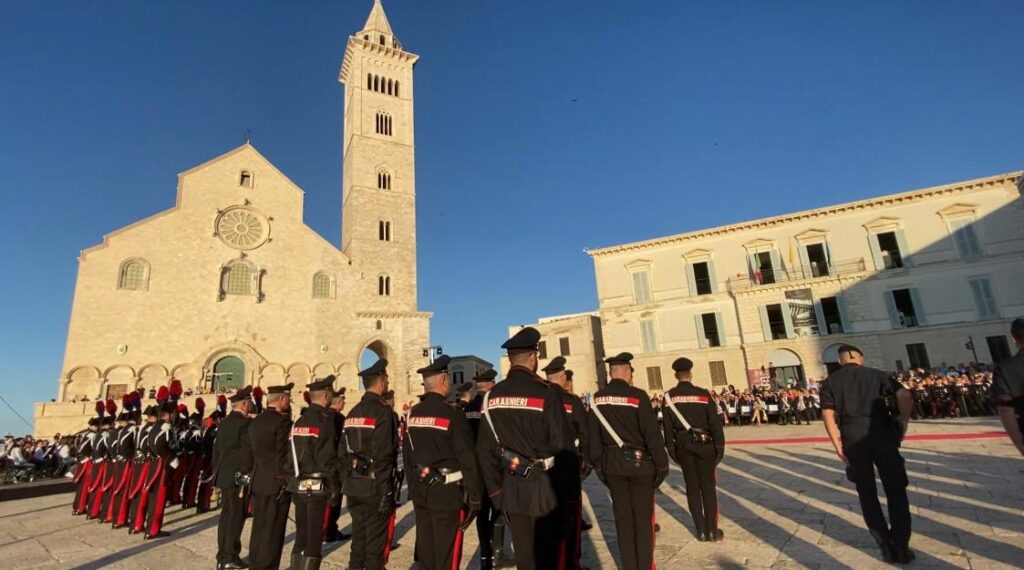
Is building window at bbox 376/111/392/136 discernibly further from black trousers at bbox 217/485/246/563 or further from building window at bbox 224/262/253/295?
black trousers at bbox 217/485/246/563

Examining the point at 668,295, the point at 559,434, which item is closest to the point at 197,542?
the point at 559,434

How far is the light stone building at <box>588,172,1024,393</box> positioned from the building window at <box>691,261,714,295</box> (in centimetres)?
6

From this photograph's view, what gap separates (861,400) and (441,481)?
12.4 feet

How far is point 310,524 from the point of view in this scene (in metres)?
4.67

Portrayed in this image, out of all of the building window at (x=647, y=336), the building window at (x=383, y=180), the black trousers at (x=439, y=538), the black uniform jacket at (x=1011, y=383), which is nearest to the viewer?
the black uniform jacket at (x=1011, y=383)

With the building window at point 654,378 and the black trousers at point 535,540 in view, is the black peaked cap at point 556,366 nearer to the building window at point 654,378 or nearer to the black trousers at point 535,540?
the black trousers at point 535,540

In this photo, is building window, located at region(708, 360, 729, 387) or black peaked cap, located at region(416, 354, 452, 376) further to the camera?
building window, located at region(708, 360, 729, 387)

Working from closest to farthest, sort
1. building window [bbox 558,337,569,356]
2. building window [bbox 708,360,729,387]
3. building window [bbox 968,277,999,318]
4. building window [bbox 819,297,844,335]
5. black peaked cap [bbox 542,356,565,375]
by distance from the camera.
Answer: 1. black peaked cap [bbox 542,356,565,375]
2. building window [bbox 968,277,999,318]
3. building window [bbox 819,297,844,335]
4. building window [bbox 708,360,729,387]
5. building window [bbox 558,337,569,356]

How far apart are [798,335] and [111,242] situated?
34265 mm

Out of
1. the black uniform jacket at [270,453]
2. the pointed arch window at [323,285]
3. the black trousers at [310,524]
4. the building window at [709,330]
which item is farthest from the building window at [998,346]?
the pointed arch window at [323,285]

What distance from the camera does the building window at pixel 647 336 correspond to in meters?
27.8

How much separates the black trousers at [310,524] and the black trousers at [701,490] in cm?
379

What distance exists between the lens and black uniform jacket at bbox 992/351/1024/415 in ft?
11.5

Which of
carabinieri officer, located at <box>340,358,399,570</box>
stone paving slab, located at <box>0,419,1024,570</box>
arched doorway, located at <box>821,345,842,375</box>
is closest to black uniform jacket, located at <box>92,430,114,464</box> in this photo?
stone paving slab, located at <box>0,419,1024,570</box>
